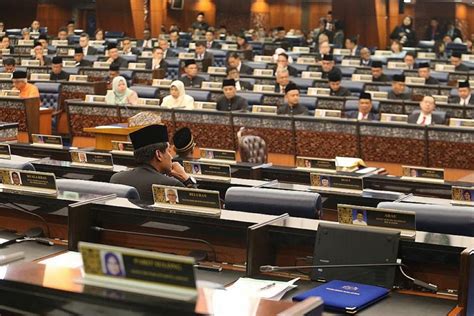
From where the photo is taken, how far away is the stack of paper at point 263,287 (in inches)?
131

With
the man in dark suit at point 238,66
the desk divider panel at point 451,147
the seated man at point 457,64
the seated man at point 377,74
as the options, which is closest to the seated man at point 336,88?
the seated man at point 377,74

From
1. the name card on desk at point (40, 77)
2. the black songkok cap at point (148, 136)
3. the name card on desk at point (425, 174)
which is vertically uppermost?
the black songkok cap at point (148, 136)

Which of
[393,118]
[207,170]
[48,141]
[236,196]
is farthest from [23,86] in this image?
[236,196]

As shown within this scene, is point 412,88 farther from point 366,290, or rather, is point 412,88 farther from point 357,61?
point 366,290

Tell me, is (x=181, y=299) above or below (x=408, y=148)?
above

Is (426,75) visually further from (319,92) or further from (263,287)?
(263,287)

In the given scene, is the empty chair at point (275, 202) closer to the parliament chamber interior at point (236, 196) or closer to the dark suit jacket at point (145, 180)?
the parliament chamber interior at point (236, 196)

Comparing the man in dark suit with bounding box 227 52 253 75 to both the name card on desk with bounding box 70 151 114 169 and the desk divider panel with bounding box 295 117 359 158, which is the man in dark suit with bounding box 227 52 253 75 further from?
the name card on desk with bounding box 70 151 114 169

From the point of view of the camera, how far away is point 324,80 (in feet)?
48.2

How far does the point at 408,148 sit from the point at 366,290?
6.60m

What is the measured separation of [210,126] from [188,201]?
6.53 meters

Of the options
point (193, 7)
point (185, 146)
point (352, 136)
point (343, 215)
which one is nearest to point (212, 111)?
point (352, 136)

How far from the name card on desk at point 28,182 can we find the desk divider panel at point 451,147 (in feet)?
18.7

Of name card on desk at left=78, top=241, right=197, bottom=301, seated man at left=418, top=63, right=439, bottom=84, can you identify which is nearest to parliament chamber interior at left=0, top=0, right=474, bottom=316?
name card on desk at left=78, top=241, right=197, bottom=301
